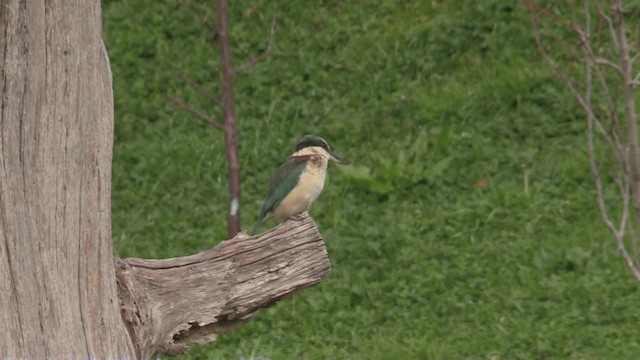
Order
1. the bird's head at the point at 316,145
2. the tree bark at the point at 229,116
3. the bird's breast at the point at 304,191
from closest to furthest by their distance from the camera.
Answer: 1. the bird's breast at the point at 304,191
2. the bird's head at the point at 316,145
3. the tree bark at the point at 229,116

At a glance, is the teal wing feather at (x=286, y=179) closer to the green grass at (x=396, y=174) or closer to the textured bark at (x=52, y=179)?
the green grass at (x=396, y=174)

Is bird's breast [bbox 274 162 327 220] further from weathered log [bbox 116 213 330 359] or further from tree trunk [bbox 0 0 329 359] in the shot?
tree trunk [bbox 0 0 329 359]

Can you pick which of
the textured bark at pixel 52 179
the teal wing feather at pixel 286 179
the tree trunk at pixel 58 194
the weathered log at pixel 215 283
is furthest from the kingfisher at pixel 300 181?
the textured bark at pixel 52 179

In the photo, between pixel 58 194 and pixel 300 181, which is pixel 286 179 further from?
pixel 58 194

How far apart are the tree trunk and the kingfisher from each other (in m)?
1.67

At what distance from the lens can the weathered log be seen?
5086mm

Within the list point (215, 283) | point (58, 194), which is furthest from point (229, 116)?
point (58, 194)

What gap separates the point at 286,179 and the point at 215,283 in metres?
1.48

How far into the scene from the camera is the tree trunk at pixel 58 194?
4.59 metres

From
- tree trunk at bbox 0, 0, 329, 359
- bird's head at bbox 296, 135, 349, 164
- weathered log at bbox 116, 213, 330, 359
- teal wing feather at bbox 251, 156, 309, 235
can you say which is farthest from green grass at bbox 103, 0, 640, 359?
tree trunk at bbox 0, 0, 329, 359

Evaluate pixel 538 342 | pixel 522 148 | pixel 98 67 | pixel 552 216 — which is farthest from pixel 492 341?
pixel 98 67

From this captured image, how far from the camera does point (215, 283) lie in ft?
17.1

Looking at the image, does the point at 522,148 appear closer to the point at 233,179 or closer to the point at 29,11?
the point at 233,179

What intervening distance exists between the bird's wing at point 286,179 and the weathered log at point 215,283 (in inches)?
48.0
